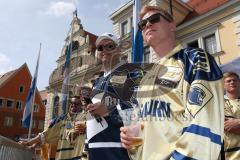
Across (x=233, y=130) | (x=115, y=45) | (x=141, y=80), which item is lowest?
(x=233, y=130)

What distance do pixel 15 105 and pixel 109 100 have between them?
150ft

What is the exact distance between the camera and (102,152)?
244 cm

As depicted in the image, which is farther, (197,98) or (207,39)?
(207,39)

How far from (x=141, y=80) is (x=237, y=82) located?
2.32m

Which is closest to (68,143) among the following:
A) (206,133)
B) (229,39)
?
(206,133)

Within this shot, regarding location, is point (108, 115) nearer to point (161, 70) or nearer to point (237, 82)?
point (161, 70)

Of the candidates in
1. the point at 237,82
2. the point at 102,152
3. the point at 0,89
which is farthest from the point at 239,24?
the point at 0,89

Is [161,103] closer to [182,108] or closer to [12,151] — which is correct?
[182,108]

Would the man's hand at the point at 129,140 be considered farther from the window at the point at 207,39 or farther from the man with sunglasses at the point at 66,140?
the window at the point at 207,39

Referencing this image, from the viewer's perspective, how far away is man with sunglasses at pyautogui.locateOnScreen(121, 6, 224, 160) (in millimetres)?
1375

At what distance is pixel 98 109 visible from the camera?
7.02 feet

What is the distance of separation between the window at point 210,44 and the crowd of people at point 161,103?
15.2 m

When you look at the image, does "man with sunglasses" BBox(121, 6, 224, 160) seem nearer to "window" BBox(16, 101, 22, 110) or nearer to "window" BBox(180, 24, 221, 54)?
"window" BBox(180, 24, 221, 54)

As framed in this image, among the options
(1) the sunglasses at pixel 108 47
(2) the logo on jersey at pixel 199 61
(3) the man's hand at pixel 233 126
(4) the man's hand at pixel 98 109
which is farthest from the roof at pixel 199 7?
(2) the logo on jersey at pixel 199 61
